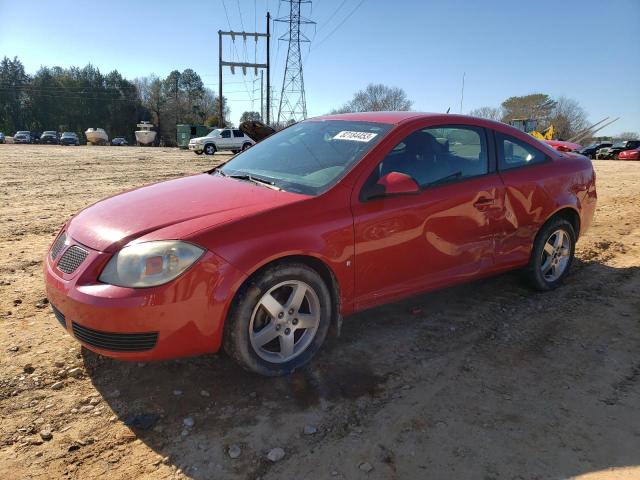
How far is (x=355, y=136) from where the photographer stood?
350cm

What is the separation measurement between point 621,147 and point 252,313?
1513 inches

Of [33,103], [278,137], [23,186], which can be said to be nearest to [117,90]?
[33,103]

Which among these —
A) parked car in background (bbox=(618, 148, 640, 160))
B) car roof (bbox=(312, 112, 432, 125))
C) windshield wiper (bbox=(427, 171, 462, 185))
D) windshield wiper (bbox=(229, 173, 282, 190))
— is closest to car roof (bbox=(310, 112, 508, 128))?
car roof (bbox=(312, 112, 432, 125))

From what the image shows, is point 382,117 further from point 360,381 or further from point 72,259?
point 72,259

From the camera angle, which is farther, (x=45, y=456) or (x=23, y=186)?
(x=23, y=186)

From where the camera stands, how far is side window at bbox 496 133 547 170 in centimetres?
398

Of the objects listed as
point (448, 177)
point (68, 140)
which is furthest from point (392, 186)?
point (68, 140)

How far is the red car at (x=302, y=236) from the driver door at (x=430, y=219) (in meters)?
0.01

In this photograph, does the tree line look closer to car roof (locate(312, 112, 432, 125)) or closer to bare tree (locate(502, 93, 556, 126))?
bare tree (locate(502, 93, 556, 126))

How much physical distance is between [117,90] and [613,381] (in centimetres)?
9609

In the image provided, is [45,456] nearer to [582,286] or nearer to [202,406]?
[202,406]

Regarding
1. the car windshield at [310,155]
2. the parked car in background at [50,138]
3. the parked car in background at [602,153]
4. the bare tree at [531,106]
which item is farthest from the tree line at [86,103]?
the car windshield at [310,155]

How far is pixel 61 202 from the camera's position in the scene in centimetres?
877

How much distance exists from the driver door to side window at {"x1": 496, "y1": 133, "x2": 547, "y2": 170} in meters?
0.17
